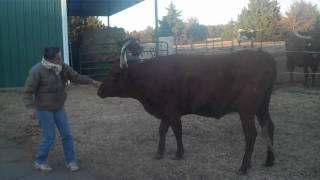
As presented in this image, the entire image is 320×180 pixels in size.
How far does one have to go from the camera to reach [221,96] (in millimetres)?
6961

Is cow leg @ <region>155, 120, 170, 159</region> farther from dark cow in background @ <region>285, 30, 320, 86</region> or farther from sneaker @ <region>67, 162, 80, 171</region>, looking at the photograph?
dark cow in background @ <region>285, 30, 320, 86</region>

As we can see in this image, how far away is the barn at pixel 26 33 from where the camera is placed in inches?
683

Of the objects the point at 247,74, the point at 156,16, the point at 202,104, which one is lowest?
the point at 202,104

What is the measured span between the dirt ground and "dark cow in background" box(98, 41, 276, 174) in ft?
1.23

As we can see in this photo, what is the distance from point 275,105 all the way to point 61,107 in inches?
261

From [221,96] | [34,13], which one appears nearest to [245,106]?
[221,96]

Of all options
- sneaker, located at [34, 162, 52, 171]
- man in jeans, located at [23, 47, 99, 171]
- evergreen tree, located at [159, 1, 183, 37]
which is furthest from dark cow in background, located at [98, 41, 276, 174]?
evergreen tree, located at [159, 1, 183, 37]

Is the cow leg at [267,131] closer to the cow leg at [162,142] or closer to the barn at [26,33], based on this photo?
the cow leg at [162,142]

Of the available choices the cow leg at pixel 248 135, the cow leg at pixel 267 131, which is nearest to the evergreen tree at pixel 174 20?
the cow leg at pixel 267 131

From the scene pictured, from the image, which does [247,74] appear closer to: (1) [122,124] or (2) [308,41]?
(1) [122,124]

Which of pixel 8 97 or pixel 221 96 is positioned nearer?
pixel 221 96

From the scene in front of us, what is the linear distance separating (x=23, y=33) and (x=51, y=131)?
11.4 meters

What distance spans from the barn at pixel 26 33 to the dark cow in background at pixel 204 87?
10250mm

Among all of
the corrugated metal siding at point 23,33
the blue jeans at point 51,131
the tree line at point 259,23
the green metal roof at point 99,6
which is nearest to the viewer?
the blue jeans at point 51,131
